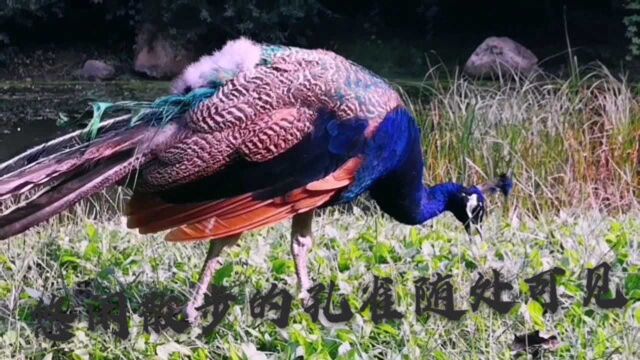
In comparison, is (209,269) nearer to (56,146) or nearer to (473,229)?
(56,146)

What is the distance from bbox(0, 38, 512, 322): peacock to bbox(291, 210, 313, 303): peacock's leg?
1 centimetres

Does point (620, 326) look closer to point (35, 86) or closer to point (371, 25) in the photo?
point (35, 86)

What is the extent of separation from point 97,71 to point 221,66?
13358 mm

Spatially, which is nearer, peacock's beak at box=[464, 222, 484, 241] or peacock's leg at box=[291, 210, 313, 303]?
peacock's leg at box=[291, 210, 313, 303]

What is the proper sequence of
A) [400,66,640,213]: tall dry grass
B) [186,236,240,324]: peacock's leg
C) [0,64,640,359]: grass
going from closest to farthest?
[0,64,640,359]: grass
[186,236,240,324]: peacock's leg
[400,66,640,213]: tall dry grass

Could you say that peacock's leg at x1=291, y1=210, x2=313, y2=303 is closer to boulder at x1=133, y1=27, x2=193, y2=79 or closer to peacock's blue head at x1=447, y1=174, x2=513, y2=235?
peacock's blue head at x1=447, y1=174, x2=513, y2=235

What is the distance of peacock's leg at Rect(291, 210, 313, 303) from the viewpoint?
3.41 m

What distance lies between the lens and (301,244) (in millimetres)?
3438

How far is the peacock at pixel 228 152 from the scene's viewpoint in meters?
3.09

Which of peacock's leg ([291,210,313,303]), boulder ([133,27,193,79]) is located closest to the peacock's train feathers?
peacock's leg ([291,210,313,303])

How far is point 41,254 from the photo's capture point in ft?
12.8

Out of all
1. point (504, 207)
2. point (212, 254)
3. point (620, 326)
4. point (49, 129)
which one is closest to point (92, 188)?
point (212, 254)

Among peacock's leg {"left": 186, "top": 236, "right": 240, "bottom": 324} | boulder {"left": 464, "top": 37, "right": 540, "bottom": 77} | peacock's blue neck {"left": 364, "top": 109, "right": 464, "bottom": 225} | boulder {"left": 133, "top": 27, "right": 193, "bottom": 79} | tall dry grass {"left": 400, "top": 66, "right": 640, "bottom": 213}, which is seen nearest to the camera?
peacock's leg {"left": 186, "top": 236, "right": 240, "bottom": 324}

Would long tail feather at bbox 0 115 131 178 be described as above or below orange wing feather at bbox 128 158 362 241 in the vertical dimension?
above
